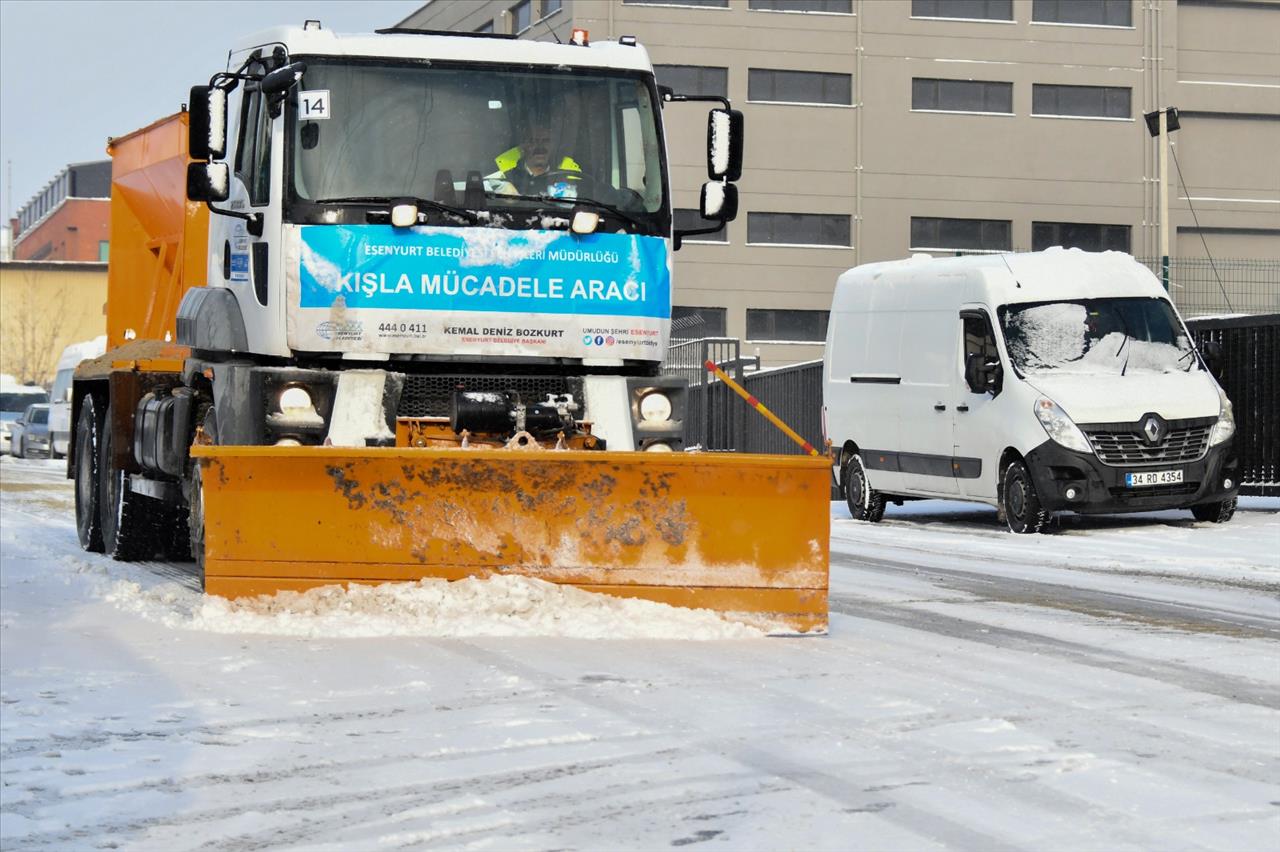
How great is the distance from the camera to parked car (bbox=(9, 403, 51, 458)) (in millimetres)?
51281

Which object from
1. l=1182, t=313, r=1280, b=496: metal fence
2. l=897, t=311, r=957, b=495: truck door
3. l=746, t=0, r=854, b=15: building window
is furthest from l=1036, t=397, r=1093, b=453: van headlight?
l=746, t=0, r=854, b=15: building window

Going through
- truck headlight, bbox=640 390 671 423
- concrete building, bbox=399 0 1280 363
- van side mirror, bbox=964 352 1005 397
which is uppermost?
concrete building, bbox=399 0 1280 363

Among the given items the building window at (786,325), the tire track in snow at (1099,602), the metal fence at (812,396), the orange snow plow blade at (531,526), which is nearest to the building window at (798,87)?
the building window at (786,325)

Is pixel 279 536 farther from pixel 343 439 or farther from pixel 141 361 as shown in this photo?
pixel 141 361

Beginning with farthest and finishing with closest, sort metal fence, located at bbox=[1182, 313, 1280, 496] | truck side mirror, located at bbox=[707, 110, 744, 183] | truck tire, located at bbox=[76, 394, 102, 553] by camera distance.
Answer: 1. metal fence, located at bbox=[1182, 313, 1280, 496]
2. truck tire, located at bbox=[76, 394, 102, 553]
3. truck side mirror, located at bbox=[707, 110, 744, 183]

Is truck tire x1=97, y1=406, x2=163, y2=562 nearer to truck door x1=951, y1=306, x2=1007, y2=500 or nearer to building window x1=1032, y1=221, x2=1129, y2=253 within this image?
truck door x1=951, y1=306, x2=1007, y2=500

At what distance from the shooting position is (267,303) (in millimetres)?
9859

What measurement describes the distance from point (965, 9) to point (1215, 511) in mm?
42770

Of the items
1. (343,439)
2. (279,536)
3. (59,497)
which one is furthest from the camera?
(59,497)

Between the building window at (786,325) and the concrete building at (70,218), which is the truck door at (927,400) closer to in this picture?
the building window at (786,325)

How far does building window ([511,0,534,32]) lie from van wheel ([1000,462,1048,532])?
4227cm

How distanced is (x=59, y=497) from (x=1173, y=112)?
16.5m

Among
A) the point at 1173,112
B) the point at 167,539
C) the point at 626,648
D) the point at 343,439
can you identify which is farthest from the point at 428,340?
the point at 1173,112

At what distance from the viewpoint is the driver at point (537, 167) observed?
32.7 ft
